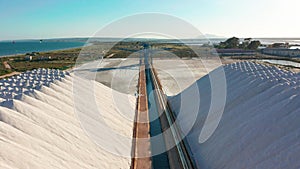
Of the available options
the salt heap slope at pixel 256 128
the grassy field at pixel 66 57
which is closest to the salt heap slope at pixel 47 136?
the salt heap slope at pixel 256 128

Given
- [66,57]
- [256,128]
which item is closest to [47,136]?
[256,128]

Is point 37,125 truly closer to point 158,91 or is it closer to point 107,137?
point 107,137

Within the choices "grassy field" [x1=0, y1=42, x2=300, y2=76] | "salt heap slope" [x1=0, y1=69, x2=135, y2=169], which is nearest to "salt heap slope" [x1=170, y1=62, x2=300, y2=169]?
"salt heap slope" [x1=0, y1=69, x2=135, y2=169]

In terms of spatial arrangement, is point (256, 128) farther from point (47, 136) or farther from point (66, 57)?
point (66, 57)

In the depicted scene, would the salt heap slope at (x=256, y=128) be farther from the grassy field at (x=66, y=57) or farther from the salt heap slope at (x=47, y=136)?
the grassy field at (x=66, y=57)

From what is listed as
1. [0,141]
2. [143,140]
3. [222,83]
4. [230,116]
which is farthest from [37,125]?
[222,83]

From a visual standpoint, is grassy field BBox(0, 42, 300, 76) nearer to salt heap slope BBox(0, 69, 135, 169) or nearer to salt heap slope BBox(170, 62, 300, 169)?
salt heap slope BBox(0, 69, 135, 169)
